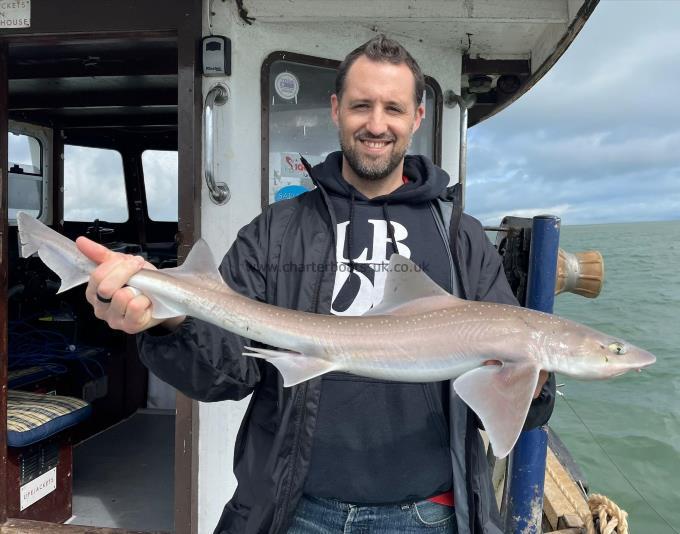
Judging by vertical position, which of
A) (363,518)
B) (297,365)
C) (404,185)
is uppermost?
(404,185)

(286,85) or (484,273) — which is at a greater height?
(286,85)

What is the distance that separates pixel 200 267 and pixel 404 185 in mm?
919

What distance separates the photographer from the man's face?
2.01 metres

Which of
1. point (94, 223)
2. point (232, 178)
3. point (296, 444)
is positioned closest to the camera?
point (296, 444)

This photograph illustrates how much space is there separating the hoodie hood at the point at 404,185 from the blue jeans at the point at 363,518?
1.13 meters

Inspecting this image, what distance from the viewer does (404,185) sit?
2242mm

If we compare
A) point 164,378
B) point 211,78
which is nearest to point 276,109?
point 211,78

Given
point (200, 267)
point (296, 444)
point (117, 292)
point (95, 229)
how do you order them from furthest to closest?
1. point (95, 229)
2. point (296, 444)
3. point (200, 267)
4. point (117, 292)

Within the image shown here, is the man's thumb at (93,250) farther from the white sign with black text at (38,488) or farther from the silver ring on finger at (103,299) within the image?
the white sign with black text at (38,488)

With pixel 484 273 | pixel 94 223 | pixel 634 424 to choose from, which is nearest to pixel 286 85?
pixel 484 273

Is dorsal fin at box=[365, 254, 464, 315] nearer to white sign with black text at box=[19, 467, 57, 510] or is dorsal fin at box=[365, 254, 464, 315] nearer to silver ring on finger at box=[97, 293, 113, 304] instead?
silver ring on finger at box=[97, 293, 113, 304]

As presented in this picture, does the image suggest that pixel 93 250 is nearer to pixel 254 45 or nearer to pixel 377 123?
pixel 377 123

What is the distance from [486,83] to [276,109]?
6.17 feet

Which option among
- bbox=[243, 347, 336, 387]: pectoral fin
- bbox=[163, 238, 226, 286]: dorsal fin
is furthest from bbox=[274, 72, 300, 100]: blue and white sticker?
bbox=[243, 347, 336, 387]: pectoral fin
